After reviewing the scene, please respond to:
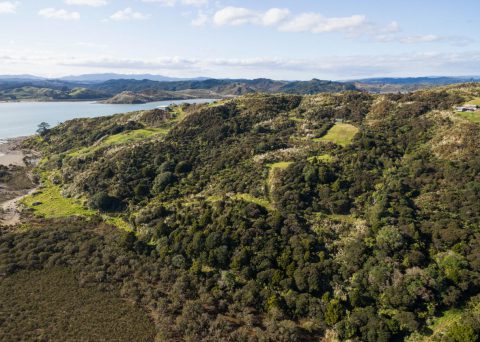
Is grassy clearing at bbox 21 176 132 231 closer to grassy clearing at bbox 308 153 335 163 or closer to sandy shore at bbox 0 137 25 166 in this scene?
grassy clearing at bbox 308 153 335 163

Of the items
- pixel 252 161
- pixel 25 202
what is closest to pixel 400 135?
pixel 252 161

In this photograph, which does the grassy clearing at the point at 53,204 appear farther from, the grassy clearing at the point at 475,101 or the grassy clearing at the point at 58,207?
the grassy clearing at the point at 475,101

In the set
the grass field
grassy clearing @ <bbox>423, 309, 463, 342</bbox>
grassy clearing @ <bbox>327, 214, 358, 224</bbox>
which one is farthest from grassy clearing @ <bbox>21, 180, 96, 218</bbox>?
grassy clearing @ <bbox>423, 309, 463, 342</bbox>

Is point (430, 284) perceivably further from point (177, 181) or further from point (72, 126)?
point (72, 126)

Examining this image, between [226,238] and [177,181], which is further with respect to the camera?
[177,181]

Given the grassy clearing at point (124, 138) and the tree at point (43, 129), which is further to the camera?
the tree at point (43, 129)

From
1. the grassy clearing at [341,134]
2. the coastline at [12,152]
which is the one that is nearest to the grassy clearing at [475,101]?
the grassy clearing at [341,134]
